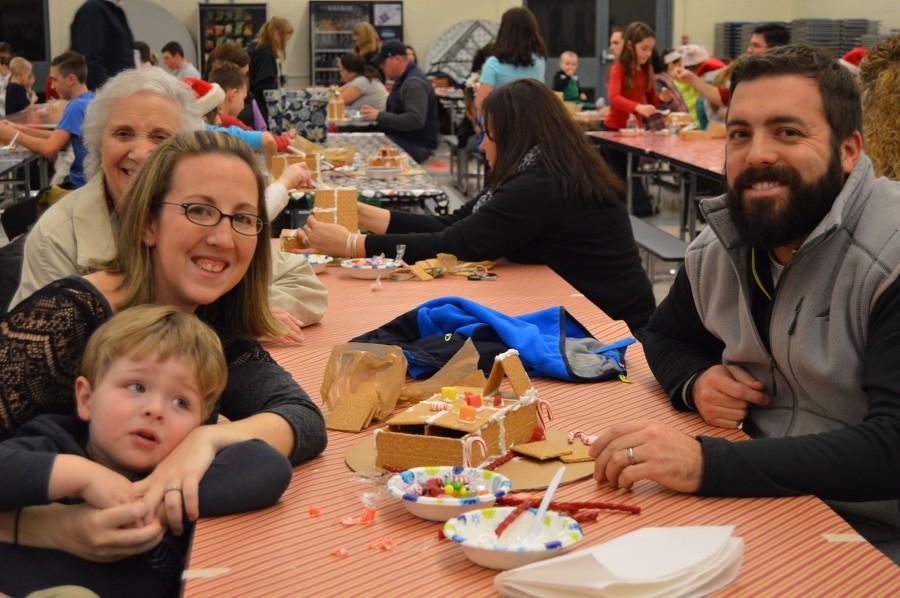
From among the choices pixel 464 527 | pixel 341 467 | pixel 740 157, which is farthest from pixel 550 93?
pixel 464 527

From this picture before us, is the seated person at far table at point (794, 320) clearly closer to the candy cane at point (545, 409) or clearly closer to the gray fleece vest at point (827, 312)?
the gray fleece vest at point (827, 312)

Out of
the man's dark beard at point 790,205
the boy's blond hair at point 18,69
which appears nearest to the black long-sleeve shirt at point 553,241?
the man's dark beard at point 790,205

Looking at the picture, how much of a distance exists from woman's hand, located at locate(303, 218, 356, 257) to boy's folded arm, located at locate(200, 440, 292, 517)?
2.07 m

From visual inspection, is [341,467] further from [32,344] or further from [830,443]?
[830,443]

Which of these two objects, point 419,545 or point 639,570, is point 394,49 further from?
point 639,570

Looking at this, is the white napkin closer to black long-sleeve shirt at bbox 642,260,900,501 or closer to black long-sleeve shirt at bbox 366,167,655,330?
black long-sleeve shirt at bbox 642,260,900,501

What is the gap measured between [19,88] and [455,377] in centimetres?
1072

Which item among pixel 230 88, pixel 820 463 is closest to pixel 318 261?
pixel 820 463

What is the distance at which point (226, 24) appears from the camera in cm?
1611

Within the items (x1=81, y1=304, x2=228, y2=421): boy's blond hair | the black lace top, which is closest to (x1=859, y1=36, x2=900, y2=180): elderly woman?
the black lace top

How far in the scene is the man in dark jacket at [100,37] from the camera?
7.14m

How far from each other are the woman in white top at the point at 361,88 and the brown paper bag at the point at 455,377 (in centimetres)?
846

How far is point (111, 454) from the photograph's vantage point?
1686 millimetres

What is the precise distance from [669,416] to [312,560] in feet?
2.84
